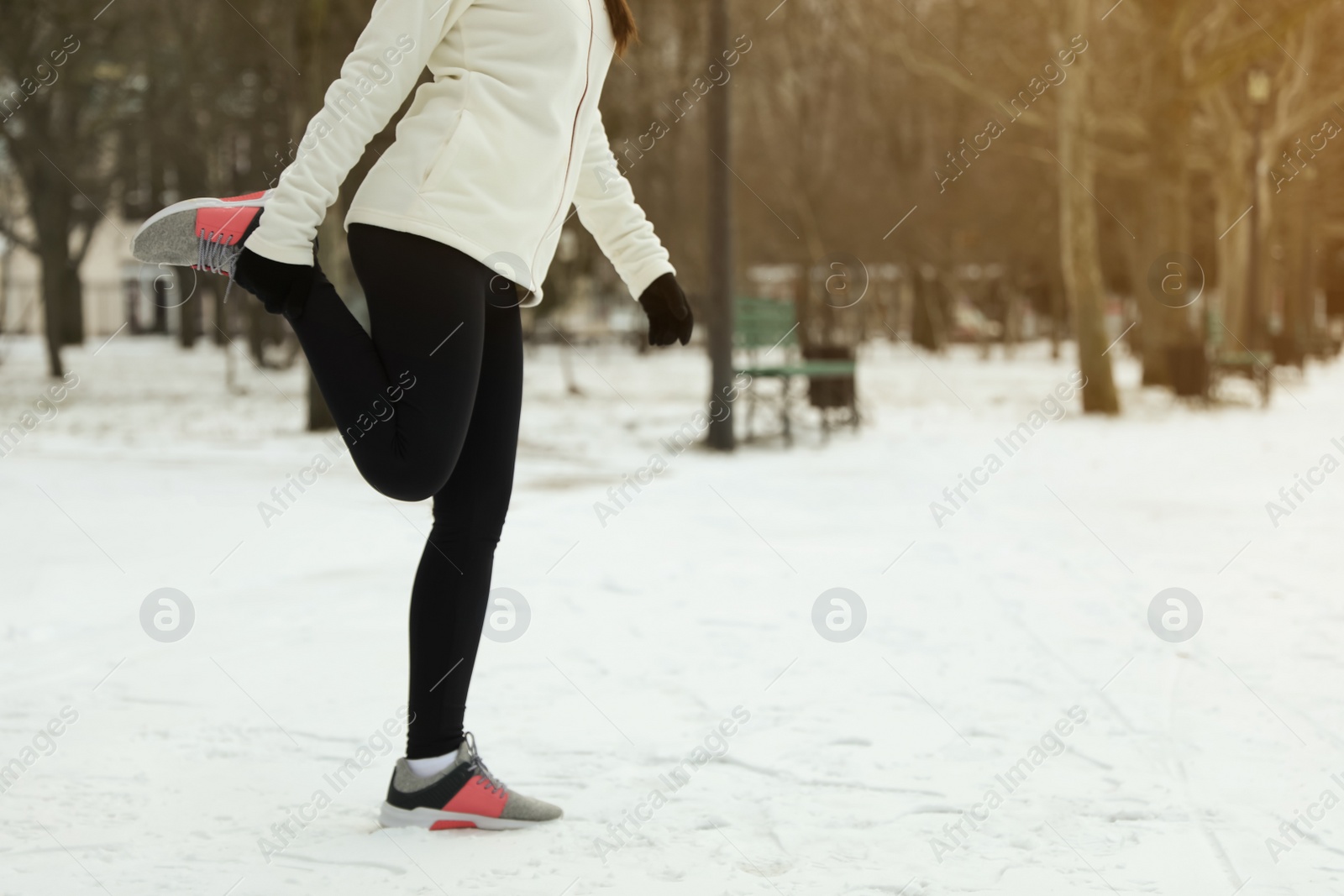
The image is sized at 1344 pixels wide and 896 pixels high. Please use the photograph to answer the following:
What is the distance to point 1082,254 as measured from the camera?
15.6 m

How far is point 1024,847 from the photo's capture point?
9.50 ft

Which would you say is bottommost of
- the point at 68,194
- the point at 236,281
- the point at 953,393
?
the point at 953,393

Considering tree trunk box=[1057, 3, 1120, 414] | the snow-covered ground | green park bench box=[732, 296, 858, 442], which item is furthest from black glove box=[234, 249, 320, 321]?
tree trunk box=[1057, 3, 1120, 414]

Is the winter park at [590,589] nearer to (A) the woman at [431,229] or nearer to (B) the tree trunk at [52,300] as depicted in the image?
(A) the woman at [431,229]

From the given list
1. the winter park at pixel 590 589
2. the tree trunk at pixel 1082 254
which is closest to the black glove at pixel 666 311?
the winter park at pixel 590 589

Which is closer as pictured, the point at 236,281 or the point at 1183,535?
the point at 236,281

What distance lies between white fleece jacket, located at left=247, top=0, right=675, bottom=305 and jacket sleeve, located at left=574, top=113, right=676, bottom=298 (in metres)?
0.30

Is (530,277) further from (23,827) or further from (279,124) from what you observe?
(279,124)

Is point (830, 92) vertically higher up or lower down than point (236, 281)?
higher up

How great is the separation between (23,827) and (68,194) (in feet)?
78.7

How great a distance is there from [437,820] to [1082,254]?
551 inches

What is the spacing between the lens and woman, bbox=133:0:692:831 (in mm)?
2545

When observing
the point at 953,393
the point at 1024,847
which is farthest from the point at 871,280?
the point at 1024,847

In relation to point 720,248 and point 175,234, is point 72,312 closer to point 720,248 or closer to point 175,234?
point 720,248
